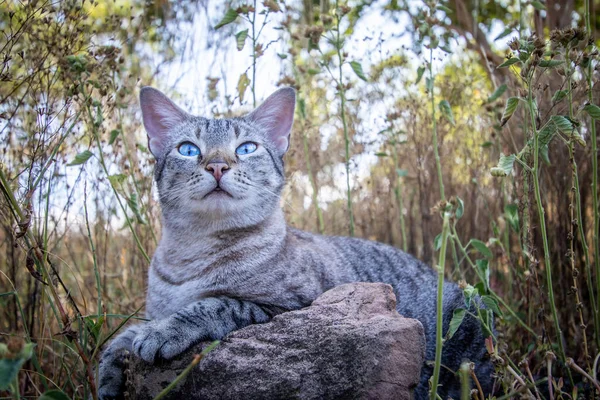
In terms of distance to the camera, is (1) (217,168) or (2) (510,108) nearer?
(2) (510,108)

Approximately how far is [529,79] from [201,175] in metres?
1.60

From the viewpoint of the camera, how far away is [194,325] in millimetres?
2375

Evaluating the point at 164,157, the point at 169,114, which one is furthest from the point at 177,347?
the point at 169,114

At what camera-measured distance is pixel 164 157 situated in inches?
127

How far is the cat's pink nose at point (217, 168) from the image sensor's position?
280cm

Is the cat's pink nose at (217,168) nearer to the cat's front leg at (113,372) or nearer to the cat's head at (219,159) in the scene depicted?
the cat's head at (219,159)

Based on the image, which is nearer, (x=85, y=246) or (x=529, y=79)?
(x=529, y=79)

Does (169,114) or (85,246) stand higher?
(169,114)

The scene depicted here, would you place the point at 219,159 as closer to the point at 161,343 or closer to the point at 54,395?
the point at 161,343

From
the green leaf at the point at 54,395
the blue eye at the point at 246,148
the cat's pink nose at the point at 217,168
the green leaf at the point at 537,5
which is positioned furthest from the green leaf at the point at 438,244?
the green leaf at the point at 537,5

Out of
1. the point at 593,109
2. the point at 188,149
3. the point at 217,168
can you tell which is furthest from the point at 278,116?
the point at 593,109

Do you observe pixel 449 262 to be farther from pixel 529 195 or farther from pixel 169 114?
pixel 169 114

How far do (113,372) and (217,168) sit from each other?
1105 mm

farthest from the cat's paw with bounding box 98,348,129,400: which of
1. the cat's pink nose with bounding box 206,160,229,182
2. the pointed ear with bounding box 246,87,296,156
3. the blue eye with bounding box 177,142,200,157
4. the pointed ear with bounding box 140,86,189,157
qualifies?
the pointed ear with bounding box 246,87,296,156
